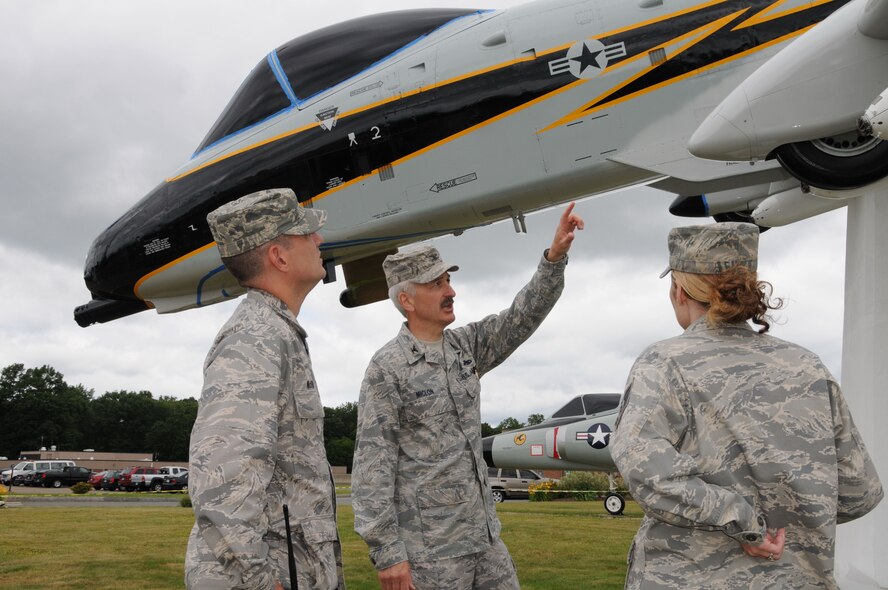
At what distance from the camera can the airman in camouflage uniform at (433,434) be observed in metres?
3.64

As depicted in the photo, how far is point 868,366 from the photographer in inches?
215

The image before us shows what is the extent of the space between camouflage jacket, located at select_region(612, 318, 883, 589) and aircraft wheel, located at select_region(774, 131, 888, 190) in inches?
153

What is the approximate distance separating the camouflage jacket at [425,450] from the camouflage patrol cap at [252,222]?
132cm

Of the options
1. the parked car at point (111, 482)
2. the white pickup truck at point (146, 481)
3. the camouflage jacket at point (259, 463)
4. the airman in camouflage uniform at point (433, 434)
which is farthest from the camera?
the parked car at point (111, 482)

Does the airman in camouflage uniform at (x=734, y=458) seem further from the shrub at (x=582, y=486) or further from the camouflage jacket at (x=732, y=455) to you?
the shrub at (x=582, y=486)

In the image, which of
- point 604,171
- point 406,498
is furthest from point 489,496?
point 604,171

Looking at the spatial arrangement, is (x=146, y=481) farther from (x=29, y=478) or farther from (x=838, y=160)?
(x=838, y=160)

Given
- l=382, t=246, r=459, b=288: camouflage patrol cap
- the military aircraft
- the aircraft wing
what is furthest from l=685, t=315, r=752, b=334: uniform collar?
the military aircraft

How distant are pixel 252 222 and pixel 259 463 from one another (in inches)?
33.4

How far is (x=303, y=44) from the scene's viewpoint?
879 centimetres

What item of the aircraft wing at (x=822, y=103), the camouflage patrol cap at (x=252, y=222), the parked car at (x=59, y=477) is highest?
the aircraft wing at (x=822, y=103)

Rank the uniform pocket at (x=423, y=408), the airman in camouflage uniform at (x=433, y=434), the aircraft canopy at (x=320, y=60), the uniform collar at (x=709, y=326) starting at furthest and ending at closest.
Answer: the aircraft canopy at (x=320, y=60) → the uniform pocket at (x=423, y=408) → the airman in camouflage uniform at (x=433, y=434) → the uniform collar at (x=709, y=326)

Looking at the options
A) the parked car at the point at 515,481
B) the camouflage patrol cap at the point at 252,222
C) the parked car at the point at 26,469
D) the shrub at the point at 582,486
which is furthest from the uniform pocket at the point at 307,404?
the parked car at the point at 26,469

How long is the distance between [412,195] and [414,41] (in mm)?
1701
